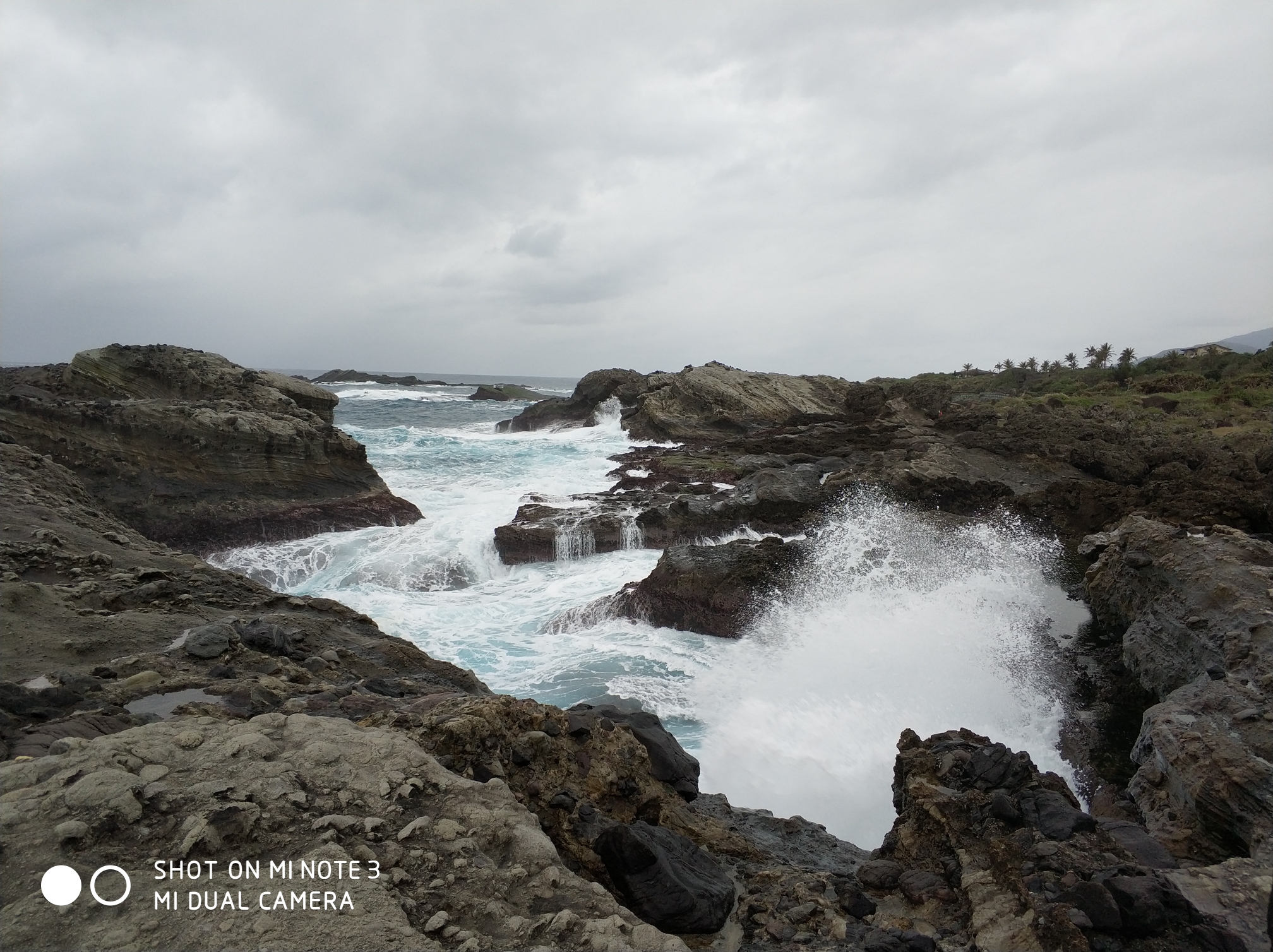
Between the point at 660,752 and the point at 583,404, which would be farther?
the point at 583,404

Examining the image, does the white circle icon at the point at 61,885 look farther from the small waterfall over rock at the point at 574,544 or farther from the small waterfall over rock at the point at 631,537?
the small waterfall over rock at the point at 631,537

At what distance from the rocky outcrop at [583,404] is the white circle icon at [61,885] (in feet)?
112

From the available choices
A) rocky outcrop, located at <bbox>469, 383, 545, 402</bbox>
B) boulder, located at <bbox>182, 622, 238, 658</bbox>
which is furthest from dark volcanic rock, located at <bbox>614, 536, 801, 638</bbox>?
rocky outcrop, located at <bbox>469, 383, 545, 402</bbox>

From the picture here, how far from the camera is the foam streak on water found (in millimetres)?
6812

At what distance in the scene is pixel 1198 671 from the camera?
6.59m

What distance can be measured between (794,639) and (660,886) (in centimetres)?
701

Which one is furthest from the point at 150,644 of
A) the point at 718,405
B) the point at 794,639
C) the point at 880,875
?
the point at 718,405

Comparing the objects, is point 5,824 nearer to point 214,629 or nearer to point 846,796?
point 214,629

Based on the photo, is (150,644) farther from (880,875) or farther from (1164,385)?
(1164,385)

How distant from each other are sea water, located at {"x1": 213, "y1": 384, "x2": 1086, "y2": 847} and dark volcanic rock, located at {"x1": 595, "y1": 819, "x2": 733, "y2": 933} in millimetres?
3216

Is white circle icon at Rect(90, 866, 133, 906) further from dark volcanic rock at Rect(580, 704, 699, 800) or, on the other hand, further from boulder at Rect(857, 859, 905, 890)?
boulder at Rect(857, 859, 905, 890)

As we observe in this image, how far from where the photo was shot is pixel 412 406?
4988 centimetres

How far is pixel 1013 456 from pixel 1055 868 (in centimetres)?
1663

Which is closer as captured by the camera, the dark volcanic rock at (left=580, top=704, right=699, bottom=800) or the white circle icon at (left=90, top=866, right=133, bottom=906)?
the white circle icon at (left=90, top=866, right=133, bottom=906)
